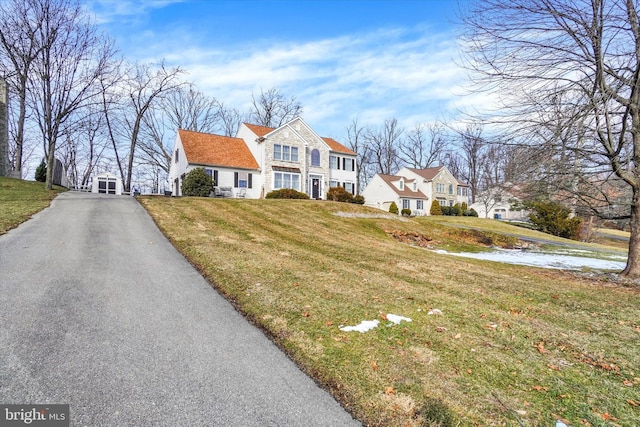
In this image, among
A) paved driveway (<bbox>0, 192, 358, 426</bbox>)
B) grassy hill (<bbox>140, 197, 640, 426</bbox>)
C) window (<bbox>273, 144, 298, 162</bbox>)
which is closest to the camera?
paved driveway (<bbox>0, 192, 358, 426</bbox>)

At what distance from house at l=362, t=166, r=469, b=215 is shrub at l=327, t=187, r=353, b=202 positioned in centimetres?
1543

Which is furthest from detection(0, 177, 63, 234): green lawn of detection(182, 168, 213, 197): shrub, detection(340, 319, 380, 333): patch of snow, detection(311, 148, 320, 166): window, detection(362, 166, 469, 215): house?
detection(362, 166, 469, 215): house

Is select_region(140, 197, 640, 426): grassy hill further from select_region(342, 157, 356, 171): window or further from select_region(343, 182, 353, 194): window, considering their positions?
select_region(342, 157, 356, 171): window

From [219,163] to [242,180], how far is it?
7.35ft

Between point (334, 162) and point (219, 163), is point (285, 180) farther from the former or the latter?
point (334, 162)

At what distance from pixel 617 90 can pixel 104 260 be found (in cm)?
1243

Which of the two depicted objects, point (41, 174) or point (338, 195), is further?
point (41, 174)

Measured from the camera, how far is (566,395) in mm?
3117

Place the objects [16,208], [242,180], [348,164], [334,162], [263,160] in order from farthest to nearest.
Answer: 1. [348,164]
2. [334,162]
3. [263,160]
4. [242,180]
5. [16,208]

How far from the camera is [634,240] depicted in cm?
869

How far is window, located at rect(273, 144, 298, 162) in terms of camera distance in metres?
28.6

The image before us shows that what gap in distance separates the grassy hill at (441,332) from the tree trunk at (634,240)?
91cm

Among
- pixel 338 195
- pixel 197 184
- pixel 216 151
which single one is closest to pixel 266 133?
pixel 216 151

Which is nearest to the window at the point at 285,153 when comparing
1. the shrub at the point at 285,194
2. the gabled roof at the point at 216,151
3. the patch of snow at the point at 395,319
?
the gabled roof at the point at 216,151
